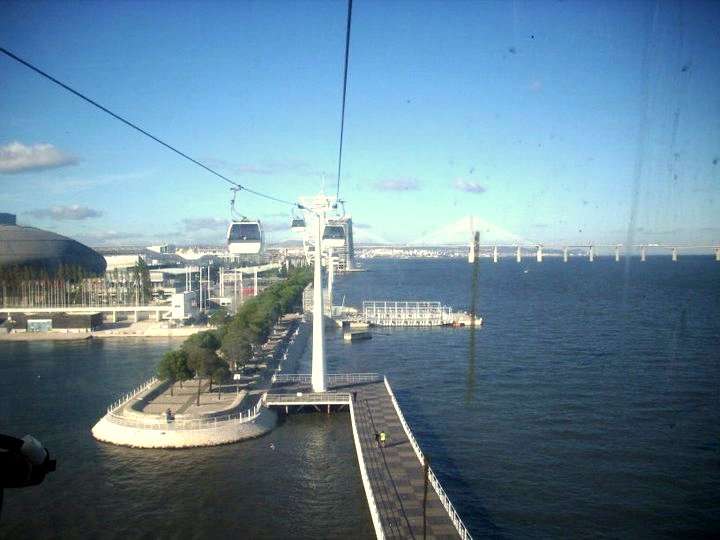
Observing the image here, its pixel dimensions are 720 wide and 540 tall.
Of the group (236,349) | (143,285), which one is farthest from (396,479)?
(143,285)

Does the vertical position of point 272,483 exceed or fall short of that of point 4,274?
it falls short

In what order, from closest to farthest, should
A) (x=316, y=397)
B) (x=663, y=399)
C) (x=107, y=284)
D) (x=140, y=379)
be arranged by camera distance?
(x=316, y=397) → (x=663, y=399) → (x=140, y=379) → (x=107, y=284)

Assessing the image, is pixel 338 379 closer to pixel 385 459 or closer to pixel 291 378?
pixel 291 378

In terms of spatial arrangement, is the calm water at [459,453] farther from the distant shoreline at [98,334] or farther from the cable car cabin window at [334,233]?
the cable car cabin window at [334,233]

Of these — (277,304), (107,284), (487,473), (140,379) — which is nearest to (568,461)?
(487,473)

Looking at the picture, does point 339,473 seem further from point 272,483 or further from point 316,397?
point 316,397

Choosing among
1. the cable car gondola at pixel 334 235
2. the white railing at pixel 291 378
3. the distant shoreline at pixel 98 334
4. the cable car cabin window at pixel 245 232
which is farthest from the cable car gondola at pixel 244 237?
the white railing at pixel 291 378

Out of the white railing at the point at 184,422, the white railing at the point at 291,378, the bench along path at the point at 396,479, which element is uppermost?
the white railing at the point at 291,378
